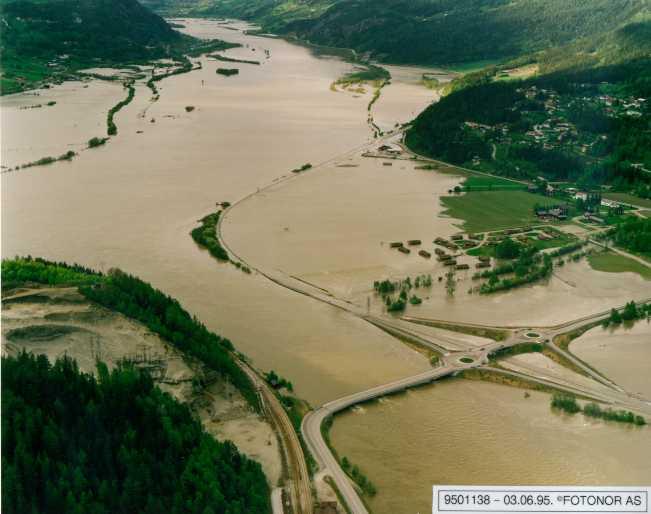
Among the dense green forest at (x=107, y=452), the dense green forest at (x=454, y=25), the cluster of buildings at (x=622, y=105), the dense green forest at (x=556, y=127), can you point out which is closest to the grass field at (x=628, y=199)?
the dense green forest at (x=556, y=127)

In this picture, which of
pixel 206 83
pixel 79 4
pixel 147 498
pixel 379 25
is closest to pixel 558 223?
pixel 147 498

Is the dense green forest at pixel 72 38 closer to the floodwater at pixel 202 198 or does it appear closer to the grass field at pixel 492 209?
the floodwater at pixel 202 198

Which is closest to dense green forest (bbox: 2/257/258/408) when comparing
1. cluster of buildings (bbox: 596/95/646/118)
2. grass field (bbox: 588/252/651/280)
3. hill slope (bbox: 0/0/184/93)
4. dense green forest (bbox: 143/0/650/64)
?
grass field (bbox: 588/252/651/280)

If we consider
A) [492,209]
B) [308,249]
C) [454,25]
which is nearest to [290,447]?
[308,249]

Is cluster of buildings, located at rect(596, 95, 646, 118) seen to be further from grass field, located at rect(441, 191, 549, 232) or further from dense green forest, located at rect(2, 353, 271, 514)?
dense green forest, located at rect(2, 353, 271, 514)

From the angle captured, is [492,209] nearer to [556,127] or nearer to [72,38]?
[556,127]

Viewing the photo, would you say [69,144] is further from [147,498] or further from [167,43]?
[167,43]
